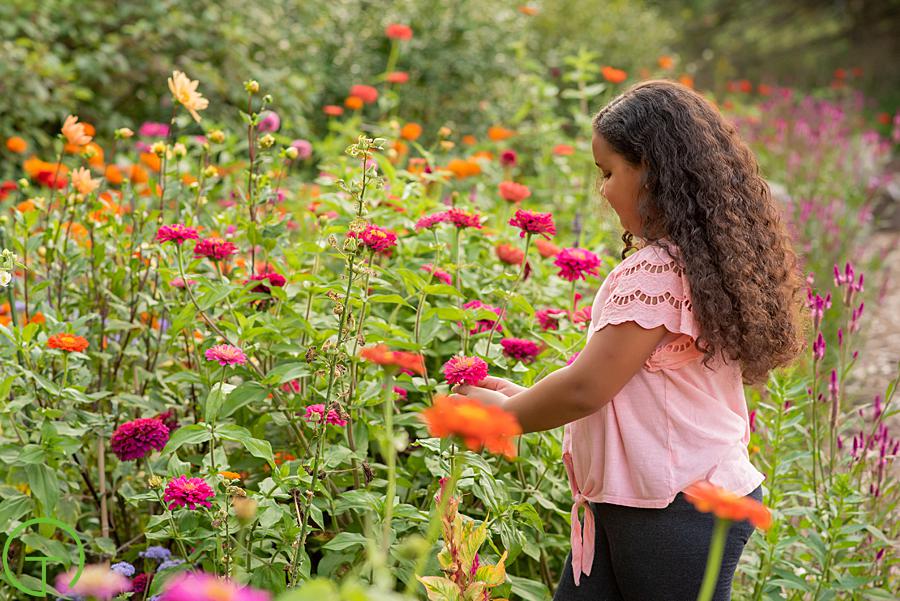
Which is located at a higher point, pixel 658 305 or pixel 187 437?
pixel 658 305

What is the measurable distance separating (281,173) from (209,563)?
1.02 meters

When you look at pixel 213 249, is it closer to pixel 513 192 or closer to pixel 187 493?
pixel 187 493

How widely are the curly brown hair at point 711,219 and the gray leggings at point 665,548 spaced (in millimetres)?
246

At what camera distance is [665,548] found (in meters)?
1.52

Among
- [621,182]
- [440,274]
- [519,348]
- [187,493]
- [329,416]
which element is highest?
[621,182]

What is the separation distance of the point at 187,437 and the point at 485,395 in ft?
1.73

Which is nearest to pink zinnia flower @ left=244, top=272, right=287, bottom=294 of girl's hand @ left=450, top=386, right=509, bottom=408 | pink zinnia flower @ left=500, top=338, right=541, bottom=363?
pink zinnia flower @ left=500, top=338, right=541, bottom=363

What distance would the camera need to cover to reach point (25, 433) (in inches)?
73.9

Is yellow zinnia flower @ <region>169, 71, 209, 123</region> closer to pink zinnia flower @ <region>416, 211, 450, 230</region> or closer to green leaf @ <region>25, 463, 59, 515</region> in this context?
pink zinnia flower @ <region>416, 211, 450, 230</region>

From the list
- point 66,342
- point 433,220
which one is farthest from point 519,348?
point 66,342

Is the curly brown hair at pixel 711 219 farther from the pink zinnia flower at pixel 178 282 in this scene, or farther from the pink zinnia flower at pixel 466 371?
the pink zinnia flower at pixel 178 282

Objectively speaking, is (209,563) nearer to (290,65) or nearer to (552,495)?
(552,495)

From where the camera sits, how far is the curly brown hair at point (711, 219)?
4.83ft

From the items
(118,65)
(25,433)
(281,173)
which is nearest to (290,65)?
(118,65)
